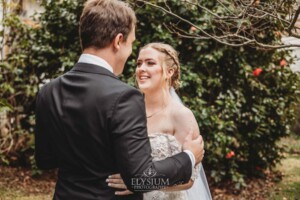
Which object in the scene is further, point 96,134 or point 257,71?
point 257,71

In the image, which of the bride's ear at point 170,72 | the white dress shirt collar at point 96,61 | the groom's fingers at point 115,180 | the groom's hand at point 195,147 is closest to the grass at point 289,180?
the bride's ear at point 170,72

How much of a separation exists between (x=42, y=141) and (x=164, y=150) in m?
1.09

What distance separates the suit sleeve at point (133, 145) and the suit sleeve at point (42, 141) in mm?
472

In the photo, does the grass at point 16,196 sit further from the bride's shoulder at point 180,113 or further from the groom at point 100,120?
the groom at point 100,120

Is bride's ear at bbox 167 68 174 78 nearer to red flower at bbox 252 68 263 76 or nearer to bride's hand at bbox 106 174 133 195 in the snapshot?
bride's hand at bbox 106 174 133 195

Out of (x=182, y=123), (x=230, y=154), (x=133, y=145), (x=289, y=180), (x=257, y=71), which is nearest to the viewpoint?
(x=133, y=145)

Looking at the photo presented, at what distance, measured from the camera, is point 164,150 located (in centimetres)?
299

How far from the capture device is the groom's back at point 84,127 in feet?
5.99

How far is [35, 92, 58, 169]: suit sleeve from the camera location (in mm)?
2066

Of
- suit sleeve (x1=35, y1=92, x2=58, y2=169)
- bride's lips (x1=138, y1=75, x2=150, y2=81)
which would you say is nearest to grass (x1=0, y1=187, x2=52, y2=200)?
bride's lips (x1=138, y1=75, x2=150, y2=81)

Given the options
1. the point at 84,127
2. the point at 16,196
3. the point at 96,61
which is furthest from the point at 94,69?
the point at 16,196

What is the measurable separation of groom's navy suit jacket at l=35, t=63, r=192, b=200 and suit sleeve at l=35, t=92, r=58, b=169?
10 mm

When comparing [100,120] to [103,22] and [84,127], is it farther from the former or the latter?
[103,22]

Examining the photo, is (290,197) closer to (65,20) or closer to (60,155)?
(65,20)
